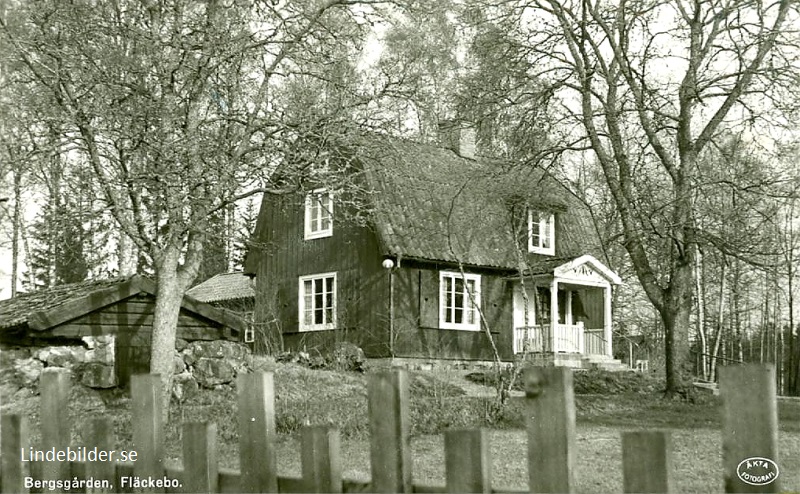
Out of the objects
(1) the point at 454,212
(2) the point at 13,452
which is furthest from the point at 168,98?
(1) the point at 454,212

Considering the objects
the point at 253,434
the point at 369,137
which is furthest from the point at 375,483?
the point at 369,137

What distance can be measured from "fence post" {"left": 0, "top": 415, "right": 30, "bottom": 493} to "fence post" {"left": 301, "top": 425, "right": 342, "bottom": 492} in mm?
1611

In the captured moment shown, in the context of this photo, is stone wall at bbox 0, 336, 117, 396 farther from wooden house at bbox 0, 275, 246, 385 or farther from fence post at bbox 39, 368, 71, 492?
fence post at bbox 39, 368, 71, 492

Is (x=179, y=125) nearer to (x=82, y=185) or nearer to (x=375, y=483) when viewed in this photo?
(x=82, y=185)

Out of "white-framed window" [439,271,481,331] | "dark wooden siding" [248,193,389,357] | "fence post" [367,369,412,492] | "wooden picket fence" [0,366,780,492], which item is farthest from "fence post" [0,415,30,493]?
"white-framed window" [439,271,481,331]

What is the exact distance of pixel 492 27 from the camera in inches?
709

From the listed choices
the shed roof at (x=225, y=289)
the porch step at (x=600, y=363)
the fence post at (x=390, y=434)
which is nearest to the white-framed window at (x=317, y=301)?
the shed roof at (x=225, y=289)

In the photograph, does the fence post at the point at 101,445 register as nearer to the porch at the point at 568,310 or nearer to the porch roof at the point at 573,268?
the porch at the point at 568,310

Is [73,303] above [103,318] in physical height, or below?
above

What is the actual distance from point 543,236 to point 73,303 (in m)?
19.3

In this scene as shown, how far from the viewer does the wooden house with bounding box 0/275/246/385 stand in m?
12.8

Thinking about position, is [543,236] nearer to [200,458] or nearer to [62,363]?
[62,363]

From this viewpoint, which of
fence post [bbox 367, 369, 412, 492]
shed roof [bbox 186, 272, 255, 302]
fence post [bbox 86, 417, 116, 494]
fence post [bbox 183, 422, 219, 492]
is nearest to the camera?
fence post [bbox 367, 369, 412, 492]

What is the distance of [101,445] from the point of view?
11.3 ft
